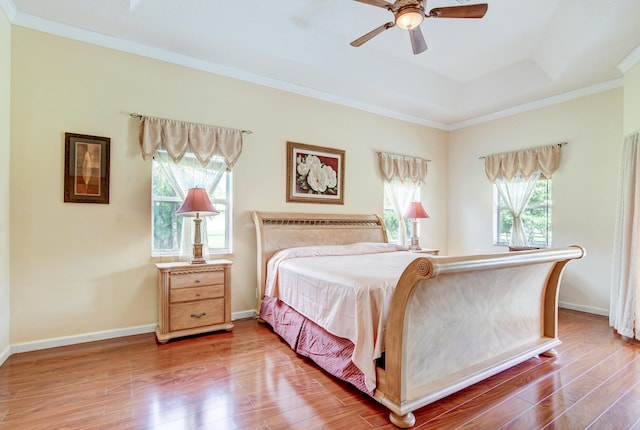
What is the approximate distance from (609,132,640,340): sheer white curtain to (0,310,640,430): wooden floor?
1.28ft

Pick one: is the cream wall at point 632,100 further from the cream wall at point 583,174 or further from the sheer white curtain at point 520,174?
the sheer white curtain at point 520,174

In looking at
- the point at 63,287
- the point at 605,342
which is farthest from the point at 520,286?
the point at 63,287

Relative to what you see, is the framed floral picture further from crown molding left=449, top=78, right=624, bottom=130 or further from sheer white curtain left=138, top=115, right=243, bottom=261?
crown molding left=449, top=78, right=624, bottom=130

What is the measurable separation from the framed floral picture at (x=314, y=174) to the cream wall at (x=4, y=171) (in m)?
2.69

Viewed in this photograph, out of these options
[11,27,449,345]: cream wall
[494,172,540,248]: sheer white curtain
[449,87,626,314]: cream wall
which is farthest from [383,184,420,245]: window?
[11,27,449,345]: cream wall

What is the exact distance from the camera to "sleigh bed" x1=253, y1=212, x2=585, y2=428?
177cm

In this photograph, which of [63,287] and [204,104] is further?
[204,104]

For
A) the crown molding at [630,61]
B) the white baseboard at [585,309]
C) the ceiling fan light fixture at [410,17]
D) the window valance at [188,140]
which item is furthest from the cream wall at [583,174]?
the window valance at [188,140]

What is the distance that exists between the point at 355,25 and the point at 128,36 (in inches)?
94.1

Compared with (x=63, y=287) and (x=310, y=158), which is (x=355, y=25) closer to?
(x=310, y=158)

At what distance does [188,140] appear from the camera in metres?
3.41

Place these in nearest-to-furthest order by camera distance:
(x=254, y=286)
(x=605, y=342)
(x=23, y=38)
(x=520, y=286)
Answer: (x=520, y=286) < (x=23, y=38) < (x=605, y=342) < (x=254, y=286)

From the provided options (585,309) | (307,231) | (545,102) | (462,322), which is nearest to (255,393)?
(462,322)

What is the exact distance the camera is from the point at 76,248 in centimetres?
295
